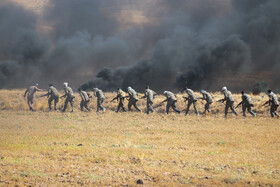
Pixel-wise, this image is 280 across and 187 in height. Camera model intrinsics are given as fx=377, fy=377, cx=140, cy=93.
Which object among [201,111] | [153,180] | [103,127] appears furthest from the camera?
[201,111]

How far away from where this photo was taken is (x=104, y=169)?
1041 centimetres

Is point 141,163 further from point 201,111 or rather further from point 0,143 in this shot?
point 201,111

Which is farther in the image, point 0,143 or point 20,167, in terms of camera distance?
point 0,143

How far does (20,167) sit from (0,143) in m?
4.73

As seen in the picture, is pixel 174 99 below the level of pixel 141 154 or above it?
above

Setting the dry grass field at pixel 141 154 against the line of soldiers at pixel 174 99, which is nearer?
the dry grass field at pixel 141 154

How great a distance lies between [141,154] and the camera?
12469 mm

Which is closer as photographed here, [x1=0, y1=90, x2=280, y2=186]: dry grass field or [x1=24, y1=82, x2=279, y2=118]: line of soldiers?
[x1=0, y1=90, x2=280, y2=186]: dry grass field

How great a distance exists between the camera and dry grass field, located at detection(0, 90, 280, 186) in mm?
9531

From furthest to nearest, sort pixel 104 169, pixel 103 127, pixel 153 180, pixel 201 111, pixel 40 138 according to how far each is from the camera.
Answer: pixel 201 111 < pixel 103 127 < pixel 40 138 < pixel 104 169 < pixel 153 180

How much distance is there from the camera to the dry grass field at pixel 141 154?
375 inches

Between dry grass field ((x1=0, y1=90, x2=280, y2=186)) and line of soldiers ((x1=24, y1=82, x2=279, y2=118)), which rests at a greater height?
line of soldiers ((x1=24, y1=82, x2=279, y2=118))

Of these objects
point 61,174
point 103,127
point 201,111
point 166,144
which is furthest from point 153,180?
point 201,111

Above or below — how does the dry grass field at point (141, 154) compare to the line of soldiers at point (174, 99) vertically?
below
